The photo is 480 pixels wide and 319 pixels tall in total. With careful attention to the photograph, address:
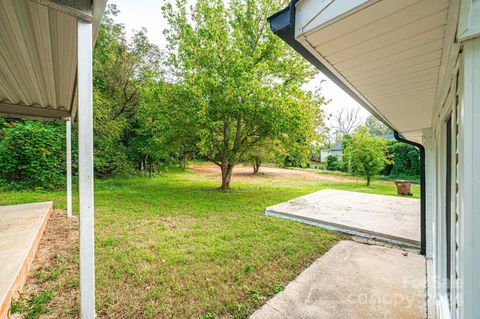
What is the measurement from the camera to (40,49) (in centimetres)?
207

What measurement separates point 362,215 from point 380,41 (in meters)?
4.90

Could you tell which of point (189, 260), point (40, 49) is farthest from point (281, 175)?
point (40, 49)

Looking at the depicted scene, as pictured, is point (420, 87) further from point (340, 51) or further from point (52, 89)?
point (52, 89)

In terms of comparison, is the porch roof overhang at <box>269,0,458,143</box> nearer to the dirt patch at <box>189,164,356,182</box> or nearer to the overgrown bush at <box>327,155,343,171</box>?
the dirt patch at <box>189,164,356,182</box>

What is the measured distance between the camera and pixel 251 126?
7152 mm

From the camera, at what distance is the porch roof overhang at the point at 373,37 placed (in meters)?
0.77

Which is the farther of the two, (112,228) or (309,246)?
(112,228)

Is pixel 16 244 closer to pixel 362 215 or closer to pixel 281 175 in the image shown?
pixel 362 215

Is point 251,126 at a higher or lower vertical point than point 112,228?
higher

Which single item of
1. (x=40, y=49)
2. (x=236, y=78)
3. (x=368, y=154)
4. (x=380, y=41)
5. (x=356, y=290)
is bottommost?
(x=356, y=290)

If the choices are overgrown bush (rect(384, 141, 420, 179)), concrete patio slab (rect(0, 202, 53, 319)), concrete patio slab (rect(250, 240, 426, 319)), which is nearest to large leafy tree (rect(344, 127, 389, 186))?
overgrown bush (rect(384, 141, 420, 179))

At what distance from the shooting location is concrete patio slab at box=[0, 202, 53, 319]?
1857 mm

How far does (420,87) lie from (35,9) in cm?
280

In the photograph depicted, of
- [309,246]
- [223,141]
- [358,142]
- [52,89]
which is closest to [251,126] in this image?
[223,141]
